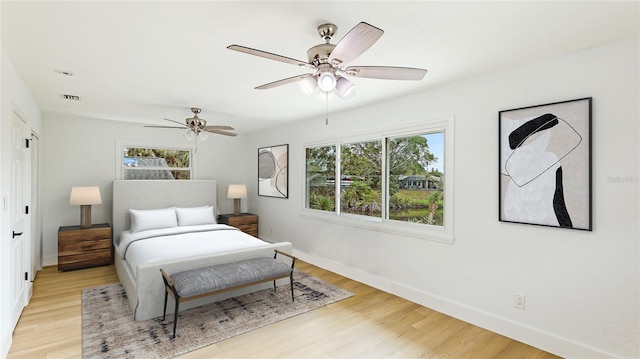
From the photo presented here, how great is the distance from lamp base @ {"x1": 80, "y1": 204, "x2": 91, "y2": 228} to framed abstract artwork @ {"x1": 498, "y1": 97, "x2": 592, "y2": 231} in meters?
5.51

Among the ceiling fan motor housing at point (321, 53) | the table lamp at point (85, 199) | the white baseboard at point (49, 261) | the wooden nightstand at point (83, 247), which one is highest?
the ceiling fan motor housing at point (321, 53)

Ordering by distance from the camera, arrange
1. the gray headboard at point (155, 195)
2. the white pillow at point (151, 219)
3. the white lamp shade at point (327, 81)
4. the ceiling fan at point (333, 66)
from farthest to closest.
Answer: the gray headboard at point (155, 195), the white pillow at point (151, 219), the white lamp shade at point (327, 81), the ceiling fan at point (333, 66)

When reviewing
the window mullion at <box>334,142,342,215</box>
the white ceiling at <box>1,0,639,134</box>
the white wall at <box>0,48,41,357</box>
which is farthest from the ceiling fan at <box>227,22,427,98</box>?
the window mullion at <box>334,142,342,215</box>

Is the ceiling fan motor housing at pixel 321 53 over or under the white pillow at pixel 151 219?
over

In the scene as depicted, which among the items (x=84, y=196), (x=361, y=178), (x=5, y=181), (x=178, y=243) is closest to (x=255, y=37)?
(x=5, y=181)

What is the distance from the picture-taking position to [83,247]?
4.55 metres

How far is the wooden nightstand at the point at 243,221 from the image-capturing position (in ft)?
19.4

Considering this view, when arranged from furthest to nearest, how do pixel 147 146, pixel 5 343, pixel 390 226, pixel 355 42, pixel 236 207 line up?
pixel 236 207 < pixel 147 146 < pixel 390 226 < pixel 5 343 < pixel 355 42

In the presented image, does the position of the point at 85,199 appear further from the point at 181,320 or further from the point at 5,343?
the point at 181,320

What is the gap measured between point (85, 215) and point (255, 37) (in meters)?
4.35

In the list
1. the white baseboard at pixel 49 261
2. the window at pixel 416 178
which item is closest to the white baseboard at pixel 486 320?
the window at pixel 416 178

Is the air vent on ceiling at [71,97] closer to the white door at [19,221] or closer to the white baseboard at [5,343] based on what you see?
the white door at [19,221]

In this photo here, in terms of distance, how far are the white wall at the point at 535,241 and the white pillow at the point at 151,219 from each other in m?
3.22

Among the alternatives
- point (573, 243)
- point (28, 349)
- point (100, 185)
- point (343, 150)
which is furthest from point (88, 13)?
point (100, 185)
